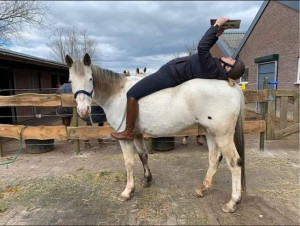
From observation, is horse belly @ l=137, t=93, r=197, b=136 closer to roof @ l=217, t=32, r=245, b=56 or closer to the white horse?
the white horse

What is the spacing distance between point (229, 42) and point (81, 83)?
58.4 feet

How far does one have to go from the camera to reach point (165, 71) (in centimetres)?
293

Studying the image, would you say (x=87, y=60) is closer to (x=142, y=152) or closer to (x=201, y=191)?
(x=142, y=152)

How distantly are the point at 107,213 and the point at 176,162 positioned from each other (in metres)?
2.05

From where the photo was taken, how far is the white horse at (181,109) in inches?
105

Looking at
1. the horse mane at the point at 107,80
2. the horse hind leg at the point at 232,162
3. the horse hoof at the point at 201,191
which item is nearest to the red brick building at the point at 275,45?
the horse hoof at the point at 201,191

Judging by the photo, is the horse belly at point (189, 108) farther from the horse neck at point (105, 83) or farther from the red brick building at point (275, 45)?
the red brick building at point (275, 45)

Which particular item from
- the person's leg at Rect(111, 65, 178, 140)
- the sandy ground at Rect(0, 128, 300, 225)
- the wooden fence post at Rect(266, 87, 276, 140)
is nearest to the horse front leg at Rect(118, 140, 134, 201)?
the sandy ground at Rect(0, 128, 300, 225)

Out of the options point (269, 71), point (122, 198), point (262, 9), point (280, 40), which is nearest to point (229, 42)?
point (262, 9)

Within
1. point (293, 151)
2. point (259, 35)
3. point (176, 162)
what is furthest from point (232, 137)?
point (259, 35)

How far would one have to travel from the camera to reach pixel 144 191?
11.2ft

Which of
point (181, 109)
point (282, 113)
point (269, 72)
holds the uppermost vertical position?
point (269, 72)

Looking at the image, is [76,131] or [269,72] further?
[269,72]

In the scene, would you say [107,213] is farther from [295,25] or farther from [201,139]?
[295,25]
